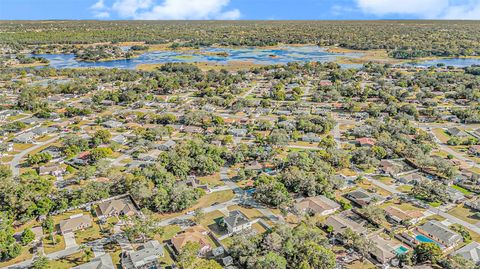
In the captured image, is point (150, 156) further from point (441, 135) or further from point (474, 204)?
point (441, 135)

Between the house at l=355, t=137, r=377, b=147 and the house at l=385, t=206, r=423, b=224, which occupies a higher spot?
the house at l=355, t=137, r=377, b=147

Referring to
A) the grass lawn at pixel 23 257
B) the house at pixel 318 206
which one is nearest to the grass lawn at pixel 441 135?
the house at pixel 318 206

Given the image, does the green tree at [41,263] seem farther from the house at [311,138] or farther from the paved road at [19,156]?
the house at [311,138]

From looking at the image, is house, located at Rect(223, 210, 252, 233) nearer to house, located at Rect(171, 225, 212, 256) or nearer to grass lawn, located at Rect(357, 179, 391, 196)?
house, located at Rect(171, 225, 212, 256)

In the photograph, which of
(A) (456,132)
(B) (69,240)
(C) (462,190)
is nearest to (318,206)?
(C) (462,190)

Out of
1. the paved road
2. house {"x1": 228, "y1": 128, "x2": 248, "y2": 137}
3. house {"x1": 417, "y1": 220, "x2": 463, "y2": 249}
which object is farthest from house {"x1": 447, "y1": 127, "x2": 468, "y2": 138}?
the paved road

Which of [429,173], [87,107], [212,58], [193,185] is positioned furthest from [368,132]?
[212,58]
